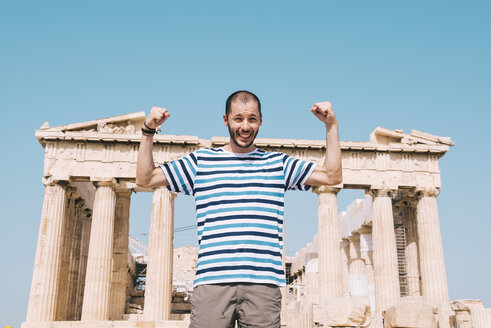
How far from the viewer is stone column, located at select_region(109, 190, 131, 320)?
3077 centimetres

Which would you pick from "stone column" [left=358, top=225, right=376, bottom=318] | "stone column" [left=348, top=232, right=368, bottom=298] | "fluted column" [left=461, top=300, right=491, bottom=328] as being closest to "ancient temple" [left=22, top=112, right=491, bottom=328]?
"stone column" [left=358, top=225, right=376, bottom=318]

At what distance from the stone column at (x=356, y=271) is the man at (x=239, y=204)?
3485 cm

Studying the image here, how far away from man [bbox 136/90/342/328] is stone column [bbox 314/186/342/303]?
25332mm

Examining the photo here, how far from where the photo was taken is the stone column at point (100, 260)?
87.8ft

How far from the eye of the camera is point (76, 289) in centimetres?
3259

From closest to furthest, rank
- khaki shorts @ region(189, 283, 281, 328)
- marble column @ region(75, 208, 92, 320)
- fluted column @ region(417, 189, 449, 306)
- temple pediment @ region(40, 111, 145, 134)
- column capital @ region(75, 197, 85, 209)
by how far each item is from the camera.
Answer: khaki shorts @ region(189, 283, 281, 328), fluted column @ region(417, 189, 449, 306), temple pediment @ region(40, 111, 145, 134), column capital @ region(75, 197, 85, 209), marble column @ region(75, 208, 92, 320)

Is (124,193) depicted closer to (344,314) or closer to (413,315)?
(344,314)

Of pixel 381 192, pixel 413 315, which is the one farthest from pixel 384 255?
pixel 413 315

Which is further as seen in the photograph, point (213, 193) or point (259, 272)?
point (213, 193)

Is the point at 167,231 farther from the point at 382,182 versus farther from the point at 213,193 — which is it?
the point at 213,193

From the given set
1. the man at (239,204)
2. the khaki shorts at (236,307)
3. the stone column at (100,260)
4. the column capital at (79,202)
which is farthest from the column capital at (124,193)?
the khaki shorts at (236,307)

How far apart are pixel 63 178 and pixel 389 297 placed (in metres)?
18.2

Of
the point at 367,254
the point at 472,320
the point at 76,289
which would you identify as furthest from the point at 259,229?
the point at 367,254

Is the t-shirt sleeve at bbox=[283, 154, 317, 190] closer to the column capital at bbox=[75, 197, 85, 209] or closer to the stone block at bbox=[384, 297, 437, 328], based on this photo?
the stone block at bbox=[384, 297, 437, 328]
